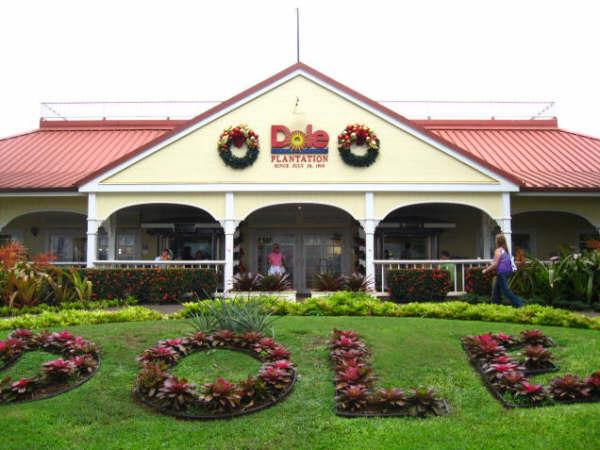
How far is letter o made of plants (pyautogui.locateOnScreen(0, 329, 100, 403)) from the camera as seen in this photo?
6348mm

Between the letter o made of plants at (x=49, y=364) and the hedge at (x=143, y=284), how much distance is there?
576 cm

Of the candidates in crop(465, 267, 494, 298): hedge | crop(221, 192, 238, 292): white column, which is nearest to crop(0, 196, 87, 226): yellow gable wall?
crop(221, 192, 238, 292): white column

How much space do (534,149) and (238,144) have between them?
1049cm

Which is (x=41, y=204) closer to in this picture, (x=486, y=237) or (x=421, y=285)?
(x=421, y=285)

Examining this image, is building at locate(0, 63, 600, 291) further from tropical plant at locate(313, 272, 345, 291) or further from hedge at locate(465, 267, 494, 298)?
hedge at locate(465, 267, 494, 298)

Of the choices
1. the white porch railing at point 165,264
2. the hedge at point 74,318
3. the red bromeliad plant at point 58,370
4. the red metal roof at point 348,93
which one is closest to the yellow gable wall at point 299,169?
the red metal roof at point 348,93

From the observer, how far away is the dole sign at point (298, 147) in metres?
15.9

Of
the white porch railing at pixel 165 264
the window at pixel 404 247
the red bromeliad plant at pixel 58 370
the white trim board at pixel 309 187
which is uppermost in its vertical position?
the white trim board at pixel 309 187

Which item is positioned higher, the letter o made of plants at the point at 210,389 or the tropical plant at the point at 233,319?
the tropical plant at the point at 233,319

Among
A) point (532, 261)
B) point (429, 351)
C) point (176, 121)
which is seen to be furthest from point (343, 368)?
point (176, 121)

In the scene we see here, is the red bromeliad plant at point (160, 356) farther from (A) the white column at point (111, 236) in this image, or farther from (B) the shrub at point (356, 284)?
(A) the white column at point (111, 236)

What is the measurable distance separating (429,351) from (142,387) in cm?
378

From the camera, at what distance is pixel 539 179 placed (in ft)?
55.7

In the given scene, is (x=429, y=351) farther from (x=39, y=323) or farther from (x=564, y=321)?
(x=39, y=323)
